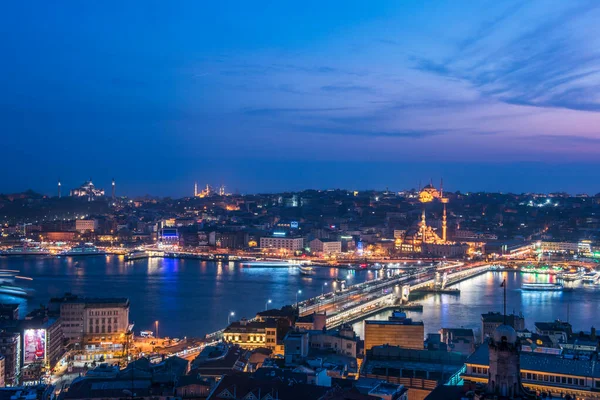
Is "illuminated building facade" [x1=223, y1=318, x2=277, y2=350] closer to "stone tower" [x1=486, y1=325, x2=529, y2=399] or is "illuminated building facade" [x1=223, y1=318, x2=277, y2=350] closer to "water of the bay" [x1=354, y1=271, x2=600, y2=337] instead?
"water of the bay" [x1=354, y1=271, x2=600, y2=337]

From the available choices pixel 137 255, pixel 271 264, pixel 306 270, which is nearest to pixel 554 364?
pixel 306 270

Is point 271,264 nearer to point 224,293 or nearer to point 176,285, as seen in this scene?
point 176,285

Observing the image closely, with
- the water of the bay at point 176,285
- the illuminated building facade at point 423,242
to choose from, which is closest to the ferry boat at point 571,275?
the water of the bay at point 176,285

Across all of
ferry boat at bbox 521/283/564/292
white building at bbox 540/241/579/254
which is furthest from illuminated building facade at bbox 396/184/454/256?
ferry boat at bbox 521/283/564/292

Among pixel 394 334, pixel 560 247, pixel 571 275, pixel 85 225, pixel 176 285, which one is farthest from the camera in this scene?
pixel 85 225

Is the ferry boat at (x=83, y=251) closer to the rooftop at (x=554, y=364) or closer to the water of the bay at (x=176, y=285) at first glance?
the water of the bay at (x=176, y=285)

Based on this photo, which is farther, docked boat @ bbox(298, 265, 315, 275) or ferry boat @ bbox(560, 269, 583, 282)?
docked boat @ bbox(298, 265, 315, 275)
